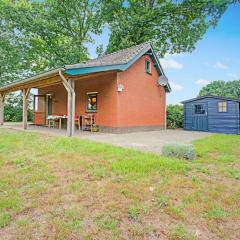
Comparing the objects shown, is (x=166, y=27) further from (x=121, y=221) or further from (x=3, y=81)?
(x=121, y=221)

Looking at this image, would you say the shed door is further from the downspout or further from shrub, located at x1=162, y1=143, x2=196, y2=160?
shrub, located at x1=162, y1=143, x2=196, y2=160

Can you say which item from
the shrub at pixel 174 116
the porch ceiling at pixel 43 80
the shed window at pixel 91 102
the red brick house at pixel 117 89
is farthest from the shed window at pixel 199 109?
the porch ceiling at pixel 43 80

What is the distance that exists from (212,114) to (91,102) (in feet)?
25.3

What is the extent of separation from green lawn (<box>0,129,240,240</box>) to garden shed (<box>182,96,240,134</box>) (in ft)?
29.7

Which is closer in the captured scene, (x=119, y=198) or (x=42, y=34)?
(x=119, y=198)

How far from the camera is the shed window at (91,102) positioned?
1230cm

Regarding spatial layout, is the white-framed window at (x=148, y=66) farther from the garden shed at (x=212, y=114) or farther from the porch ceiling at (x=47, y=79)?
the garden shed at (x=212, y=114)

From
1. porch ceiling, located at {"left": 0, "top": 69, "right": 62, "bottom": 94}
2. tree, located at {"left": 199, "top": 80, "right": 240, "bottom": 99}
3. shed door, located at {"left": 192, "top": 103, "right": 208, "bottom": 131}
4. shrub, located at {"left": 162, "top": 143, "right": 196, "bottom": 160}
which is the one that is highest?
tree, located at {"left": 199, "top": 80, "right": 240, "bottom": 99}

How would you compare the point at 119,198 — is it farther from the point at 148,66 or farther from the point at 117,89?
the point at 148,66

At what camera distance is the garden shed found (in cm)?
1316

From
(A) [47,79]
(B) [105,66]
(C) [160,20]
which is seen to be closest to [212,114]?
(B) [105,66]

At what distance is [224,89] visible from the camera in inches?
1560

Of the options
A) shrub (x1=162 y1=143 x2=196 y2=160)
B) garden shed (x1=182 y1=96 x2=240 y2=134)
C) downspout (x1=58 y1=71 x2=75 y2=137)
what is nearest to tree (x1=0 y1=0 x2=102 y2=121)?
garden shed (x1=182 y1=96 x2=240 y2=134)

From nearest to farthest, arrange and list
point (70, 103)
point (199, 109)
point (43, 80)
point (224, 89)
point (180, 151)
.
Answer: point (180, 151) → point (70, 103) → point (43, 80) → point (199, 109) → point (224, 89)
